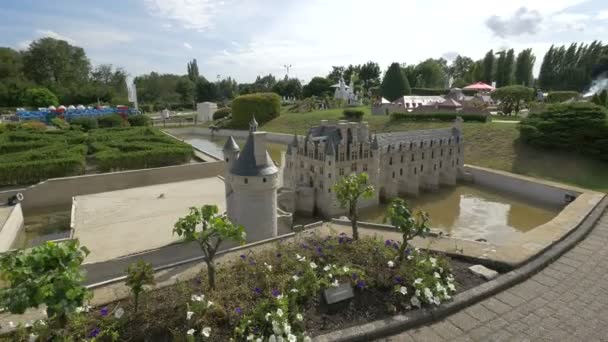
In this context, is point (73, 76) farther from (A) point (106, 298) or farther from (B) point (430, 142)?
(A) point (106, 298)

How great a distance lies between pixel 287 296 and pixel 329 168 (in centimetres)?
1852

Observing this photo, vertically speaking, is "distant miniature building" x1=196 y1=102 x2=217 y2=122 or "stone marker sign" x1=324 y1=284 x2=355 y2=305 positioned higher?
"distant miniature building" x1=196 y1=102 x2=217 y2=122

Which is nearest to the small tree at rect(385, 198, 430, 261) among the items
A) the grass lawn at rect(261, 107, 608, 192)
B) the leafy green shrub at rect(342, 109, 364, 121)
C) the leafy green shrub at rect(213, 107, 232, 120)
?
the grass lawn at rect(261, 107, 608, 192)

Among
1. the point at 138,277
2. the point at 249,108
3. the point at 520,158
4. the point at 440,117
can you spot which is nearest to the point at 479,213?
the point at 520,158

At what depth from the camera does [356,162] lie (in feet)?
86.6

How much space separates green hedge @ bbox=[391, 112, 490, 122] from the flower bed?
4216cm

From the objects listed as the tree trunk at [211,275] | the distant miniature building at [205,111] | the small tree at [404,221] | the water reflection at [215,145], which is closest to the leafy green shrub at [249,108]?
the water reflection at [215,145]

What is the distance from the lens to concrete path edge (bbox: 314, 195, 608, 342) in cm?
720

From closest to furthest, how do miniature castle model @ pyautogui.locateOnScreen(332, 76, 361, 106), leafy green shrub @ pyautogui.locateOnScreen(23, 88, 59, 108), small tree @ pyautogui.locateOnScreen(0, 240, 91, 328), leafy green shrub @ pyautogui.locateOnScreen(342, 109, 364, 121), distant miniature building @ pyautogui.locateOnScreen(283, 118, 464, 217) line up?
small tree @ pyautogui.locateOnScreen(0, 240, 91, 328) → distant miniature building @ pyautogui.locateOnScreen(283, 118, 464, 217) → leafy green shrub @ pyautogui.locateOnScreen(342, 109, 364, 121) → leafy green shrub @ pyautogui.locateOnScreen(23, 88, 59, 108) → miniature castle model @ pyautogui.locateOnScreen(332, 76, 361, 106)

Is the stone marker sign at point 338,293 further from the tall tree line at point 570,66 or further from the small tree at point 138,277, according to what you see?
the tall tree line at point 570,66

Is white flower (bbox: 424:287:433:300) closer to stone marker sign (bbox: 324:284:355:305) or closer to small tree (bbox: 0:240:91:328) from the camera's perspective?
stone marker sign (bbox: 324:284:355:305)

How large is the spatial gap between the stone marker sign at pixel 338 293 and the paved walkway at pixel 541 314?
1248 millimetres

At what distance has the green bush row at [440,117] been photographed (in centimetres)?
4640

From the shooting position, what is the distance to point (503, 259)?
10.2 m
